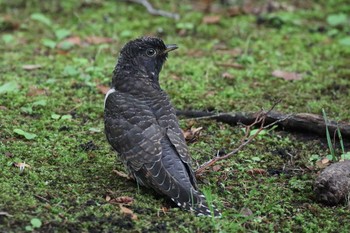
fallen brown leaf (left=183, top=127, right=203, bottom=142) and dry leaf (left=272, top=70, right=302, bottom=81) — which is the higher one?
dry leaf (left=272, top=70, right=302, bottom=81)

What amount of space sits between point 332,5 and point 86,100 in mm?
6002

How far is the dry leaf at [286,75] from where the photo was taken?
9.71 m

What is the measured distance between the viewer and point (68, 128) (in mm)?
7805

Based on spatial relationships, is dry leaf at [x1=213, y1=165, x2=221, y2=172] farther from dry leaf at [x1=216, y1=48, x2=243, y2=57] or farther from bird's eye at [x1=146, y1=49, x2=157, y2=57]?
dry leaf at [x1=216, y1=48, x2=243, y2=57]

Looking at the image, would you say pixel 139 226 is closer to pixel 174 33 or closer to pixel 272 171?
pixel 272 171

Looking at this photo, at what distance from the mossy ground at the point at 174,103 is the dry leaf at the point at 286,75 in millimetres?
90

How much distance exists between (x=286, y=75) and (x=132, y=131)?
13.1 feet

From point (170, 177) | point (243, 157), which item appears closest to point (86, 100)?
point (243, 157)

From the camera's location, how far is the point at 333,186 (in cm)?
618

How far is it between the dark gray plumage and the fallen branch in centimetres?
127

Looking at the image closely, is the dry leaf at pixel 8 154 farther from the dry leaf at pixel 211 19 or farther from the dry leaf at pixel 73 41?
the dry leaf at pixel 211 19

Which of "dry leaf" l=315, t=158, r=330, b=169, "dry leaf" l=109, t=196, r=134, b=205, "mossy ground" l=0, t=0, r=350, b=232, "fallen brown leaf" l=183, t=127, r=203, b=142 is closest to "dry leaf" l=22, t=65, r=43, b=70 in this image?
"mossy ground" l=0, t=0, r=350, b=232

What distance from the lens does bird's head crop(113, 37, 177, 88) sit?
288 inches

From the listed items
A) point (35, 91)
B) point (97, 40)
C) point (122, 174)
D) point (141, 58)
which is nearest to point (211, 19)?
point (97, 40)
